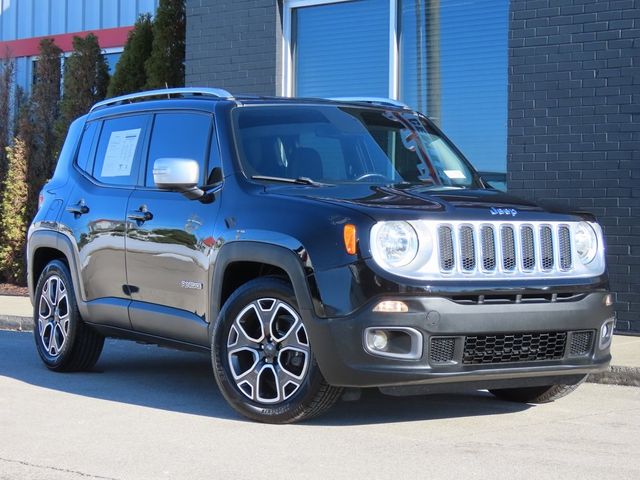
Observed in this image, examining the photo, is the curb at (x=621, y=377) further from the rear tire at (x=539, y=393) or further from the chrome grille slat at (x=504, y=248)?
the chrome grille slat at (x=504, y=248)

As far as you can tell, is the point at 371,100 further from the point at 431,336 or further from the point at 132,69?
the point at 132,69

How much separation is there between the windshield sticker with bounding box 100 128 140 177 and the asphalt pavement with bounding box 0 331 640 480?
1.54m

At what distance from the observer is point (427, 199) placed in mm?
6816

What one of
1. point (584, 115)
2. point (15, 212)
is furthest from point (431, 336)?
point (15, 212)

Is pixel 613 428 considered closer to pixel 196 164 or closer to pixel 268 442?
pixel 268 442

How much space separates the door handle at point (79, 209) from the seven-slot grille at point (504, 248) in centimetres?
322

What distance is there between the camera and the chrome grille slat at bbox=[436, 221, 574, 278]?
6560 mm

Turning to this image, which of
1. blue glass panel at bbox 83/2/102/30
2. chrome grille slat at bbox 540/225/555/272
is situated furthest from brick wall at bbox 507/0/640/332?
blue glass panel at bbox 83/2/102/30

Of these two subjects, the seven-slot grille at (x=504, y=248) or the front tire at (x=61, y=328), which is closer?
the seven-slot grille at (x=504, y=248)

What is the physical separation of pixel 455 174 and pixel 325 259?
190 cm

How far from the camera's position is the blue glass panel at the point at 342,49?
1366 cm

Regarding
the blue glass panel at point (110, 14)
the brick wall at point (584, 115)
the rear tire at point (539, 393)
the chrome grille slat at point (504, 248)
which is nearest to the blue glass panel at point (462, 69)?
the brick wall at point (584, 115)

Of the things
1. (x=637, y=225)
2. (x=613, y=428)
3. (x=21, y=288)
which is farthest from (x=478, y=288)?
(x=21, y=288)

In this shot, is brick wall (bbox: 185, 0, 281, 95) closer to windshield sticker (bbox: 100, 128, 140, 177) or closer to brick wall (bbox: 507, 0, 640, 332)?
brick wall (bbox: 507, 0, 640, 332)
